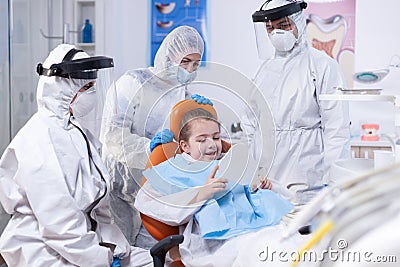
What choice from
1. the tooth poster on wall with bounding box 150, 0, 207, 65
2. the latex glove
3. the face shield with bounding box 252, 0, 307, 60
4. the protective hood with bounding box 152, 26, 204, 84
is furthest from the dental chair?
the tooth poster on wall with bounding box 150, 0, 207, 65

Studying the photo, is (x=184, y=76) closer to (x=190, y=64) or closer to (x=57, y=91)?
(x=190, y=64)

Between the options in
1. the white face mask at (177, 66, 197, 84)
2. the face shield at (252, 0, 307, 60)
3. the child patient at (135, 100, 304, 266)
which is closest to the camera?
the child patient at (135, 100, 304, 266)

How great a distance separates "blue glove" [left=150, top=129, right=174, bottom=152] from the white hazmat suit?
0.04m

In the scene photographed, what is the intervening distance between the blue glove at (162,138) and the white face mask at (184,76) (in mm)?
209

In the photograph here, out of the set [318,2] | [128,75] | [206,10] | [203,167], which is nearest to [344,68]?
[318,2]

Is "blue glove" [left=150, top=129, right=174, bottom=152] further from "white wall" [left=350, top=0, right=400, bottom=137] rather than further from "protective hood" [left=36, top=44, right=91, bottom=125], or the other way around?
"white wall" [left=350, top=0, right=400, bottom=137]

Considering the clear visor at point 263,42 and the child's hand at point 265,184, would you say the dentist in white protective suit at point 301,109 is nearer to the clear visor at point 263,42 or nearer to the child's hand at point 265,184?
the clear visor at point 263,42

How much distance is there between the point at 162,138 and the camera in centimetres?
195

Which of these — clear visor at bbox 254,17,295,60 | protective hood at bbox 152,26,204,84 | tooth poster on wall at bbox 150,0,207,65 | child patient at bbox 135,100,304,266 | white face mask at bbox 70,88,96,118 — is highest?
tooth poster on wall at bbox 150,0,207,65

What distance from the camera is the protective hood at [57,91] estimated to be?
1955 mm

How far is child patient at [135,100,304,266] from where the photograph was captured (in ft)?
5.70

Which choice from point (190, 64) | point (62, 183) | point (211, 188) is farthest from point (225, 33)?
point (62, 183)

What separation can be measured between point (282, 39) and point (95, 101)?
3.05 feet

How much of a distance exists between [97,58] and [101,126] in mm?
335
